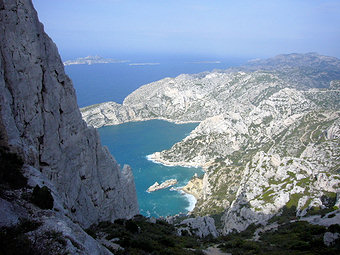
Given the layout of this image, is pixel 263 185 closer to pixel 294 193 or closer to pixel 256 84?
pixel 294 193

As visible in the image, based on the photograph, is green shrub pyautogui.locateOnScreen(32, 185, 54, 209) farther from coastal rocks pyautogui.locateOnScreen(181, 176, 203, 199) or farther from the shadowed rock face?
coastal rocks pyautogui.locateOnScreen(181, 176, 203, 199)

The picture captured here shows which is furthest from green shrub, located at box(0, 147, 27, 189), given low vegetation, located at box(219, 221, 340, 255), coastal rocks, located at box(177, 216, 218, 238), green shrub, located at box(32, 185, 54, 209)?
coastal rocks, located at box(177, 216, 218, 238)

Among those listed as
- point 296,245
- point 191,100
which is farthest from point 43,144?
point 191,100

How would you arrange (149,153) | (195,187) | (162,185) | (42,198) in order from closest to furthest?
(42,198)
(195,187)
(162,185)
(149,153)

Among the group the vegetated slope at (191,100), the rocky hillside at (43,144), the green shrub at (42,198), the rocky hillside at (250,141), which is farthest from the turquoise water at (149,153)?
the green shrub at (42,198)

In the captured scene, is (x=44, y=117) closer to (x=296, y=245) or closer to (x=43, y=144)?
(x=43, y=144)

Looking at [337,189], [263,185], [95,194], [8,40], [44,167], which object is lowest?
[263,185]

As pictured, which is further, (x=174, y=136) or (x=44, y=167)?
(x=174, y=136)

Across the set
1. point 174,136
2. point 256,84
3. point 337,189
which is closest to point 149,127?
A: point 174,136
